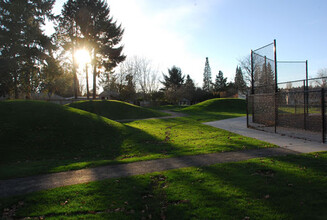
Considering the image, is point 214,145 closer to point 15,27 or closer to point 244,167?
point 244,167

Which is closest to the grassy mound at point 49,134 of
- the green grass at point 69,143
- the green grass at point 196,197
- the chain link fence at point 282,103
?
the green grass at point 69,143

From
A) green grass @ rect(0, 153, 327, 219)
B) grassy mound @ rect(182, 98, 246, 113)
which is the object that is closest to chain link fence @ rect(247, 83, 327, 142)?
green grass @ rect(0, 153, 327, 219)

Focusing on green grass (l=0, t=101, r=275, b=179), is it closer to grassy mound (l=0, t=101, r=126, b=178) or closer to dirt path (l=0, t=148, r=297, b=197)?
grassy mound (l=0, t=101, r=126, b=178)

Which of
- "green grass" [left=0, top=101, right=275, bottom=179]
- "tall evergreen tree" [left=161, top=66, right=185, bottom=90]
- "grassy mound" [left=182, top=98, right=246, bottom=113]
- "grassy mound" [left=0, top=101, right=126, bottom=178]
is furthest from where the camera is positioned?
"tall evergreen tree" [left=161, top=66, right=185, bottom=90]

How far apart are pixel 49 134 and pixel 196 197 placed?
8.20m

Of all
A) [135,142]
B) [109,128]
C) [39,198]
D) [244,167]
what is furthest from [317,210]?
[109,128]

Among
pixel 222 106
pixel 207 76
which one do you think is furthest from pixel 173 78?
pixel 222 106

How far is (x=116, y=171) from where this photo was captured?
5.56m

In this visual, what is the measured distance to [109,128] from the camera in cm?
1198

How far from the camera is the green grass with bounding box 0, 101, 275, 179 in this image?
6834mm

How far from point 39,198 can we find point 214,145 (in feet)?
19.5

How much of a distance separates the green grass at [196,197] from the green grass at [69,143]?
1965 millimetres

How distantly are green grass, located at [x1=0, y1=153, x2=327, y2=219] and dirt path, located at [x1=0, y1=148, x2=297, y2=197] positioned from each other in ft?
1.40

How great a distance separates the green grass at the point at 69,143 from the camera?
6834 millimetres
